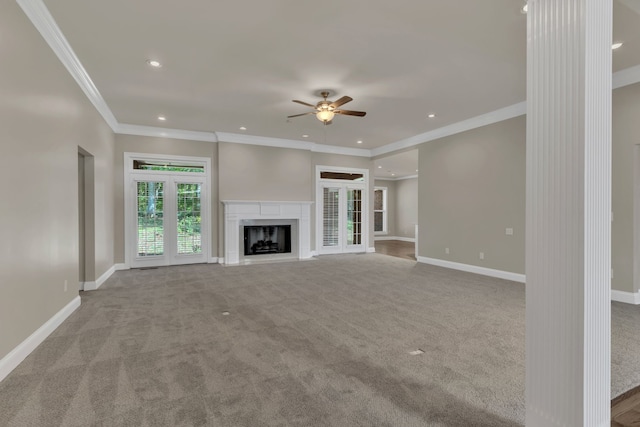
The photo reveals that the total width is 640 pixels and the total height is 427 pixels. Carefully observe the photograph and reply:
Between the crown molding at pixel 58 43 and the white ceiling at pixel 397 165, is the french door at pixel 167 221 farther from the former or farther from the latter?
the white ceiling at pixel 397 165

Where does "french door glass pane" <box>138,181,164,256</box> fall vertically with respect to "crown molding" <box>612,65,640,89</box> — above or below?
below

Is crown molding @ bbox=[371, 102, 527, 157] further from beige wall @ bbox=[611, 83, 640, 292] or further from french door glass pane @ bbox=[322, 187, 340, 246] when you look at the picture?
french door glass pane @ bbox=[322, 187, 340, 246]

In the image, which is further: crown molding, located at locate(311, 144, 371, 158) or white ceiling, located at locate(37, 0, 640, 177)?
crown molding, located at locate(311, 144, 371, 158)

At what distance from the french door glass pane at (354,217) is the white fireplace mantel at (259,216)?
4.78 ft

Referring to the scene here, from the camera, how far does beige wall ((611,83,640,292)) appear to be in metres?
4.22

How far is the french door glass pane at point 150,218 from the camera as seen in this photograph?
6867mm

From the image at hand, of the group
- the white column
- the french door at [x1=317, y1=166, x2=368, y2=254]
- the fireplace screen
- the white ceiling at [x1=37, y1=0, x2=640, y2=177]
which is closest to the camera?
the white column

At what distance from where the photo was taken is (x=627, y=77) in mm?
4203

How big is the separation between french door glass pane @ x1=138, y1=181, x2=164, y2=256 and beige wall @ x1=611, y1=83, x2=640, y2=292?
26.6 feet

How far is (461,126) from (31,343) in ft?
23.9

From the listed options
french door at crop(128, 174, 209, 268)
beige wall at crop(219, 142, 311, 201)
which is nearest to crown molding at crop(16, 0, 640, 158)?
beige wall at crop(219, 142, 311, 201)

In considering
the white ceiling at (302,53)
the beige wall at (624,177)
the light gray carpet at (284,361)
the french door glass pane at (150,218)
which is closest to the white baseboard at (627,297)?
the beige wall at (624,177)

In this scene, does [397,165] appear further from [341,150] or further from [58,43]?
[58,43]

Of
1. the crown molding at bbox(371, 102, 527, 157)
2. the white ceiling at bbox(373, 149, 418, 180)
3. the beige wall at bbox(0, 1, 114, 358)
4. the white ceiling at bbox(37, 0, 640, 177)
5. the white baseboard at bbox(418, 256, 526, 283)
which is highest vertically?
the white ceiling at bbox(37, 0, 640, 177)
